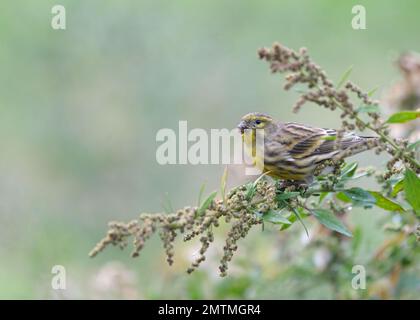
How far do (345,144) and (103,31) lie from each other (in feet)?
20.8

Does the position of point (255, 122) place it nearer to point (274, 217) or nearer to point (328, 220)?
point (328, 220)

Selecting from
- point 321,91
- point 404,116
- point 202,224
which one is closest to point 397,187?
point 404,116

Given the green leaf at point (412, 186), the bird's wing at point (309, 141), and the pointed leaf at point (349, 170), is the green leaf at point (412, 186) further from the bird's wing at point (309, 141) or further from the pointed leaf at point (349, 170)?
the bird's wing at point (309, 141)

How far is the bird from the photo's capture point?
10.5 ft

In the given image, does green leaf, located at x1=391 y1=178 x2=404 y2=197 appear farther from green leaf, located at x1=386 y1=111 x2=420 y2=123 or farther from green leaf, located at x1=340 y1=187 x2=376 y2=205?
green leaf, located at x1=386 y1=111 x2=420 y2=123

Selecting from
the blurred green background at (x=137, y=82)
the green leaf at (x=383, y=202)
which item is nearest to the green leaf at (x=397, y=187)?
the green leaf at (x=383, y=202)

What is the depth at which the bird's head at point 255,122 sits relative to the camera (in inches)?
158

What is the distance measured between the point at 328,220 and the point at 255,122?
4.67ft

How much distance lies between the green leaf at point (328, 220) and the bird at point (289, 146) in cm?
30

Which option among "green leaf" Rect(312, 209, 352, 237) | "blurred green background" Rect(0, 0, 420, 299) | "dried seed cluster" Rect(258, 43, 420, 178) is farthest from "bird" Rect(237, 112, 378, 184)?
"blurred green background" Rect(0, 0, 420, 299)
